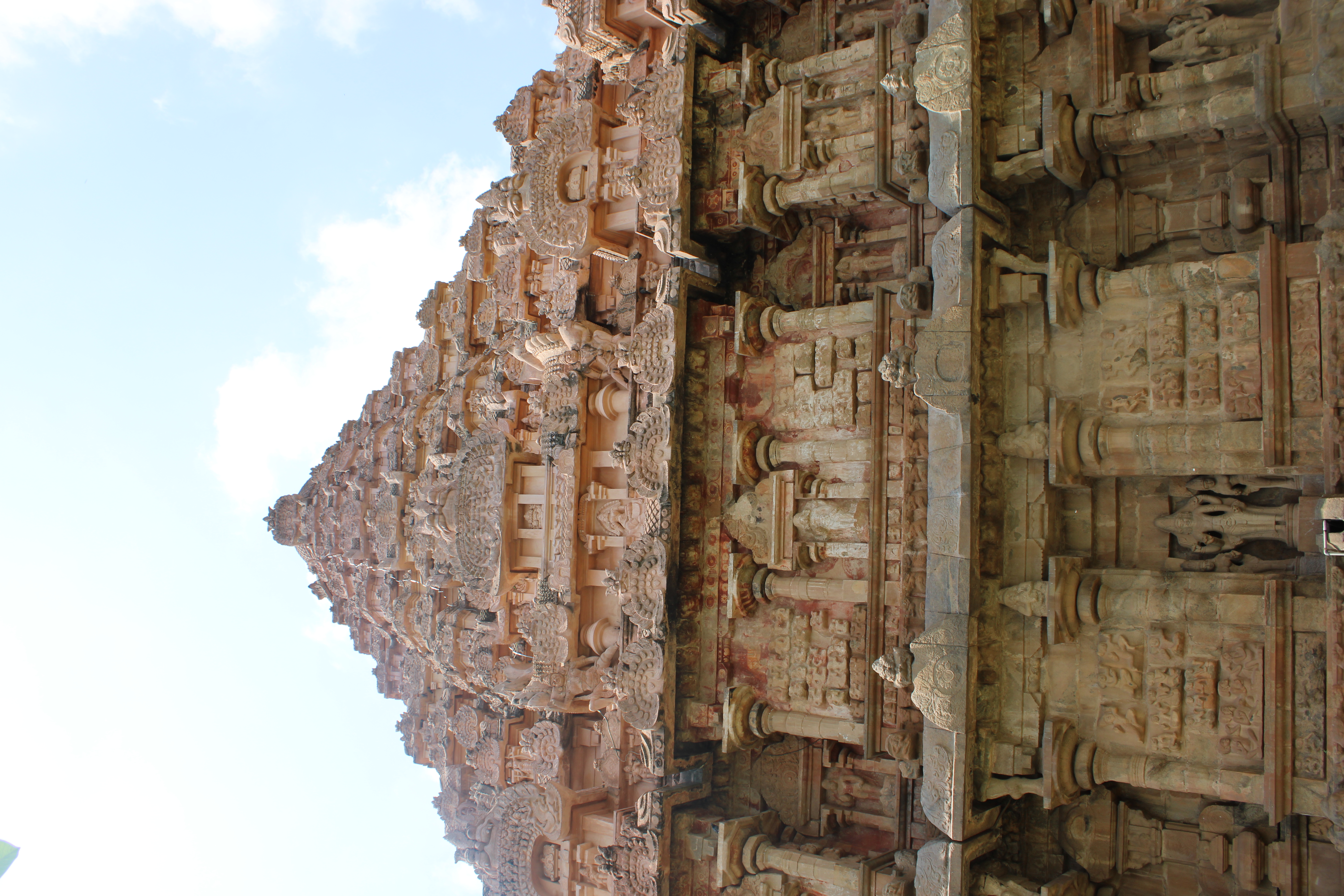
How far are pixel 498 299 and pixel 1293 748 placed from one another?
33.8ft

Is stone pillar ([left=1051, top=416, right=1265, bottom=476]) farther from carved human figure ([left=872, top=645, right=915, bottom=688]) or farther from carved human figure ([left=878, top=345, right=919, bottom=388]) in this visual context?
carved human figure ([left=872, top=645, right=915, bottom=688])

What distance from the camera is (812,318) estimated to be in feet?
31.4

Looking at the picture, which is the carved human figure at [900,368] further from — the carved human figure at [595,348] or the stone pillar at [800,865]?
the stone pillar at [800,865]

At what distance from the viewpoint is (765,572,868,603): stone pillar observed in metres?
9.10

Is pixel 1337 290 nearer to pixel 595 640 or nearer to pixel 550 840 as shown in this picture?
pixel 595 640

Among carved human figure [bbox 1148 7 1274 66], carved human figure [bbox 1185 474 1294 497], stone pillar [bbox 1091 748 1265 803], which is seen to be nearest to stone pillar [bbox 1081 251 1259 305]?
carved human figure [bbox 1185 474 1294 497]

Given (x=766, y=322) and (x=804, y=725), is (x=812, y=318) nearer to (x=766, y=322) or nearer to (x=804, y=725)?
(x=766, y=322)

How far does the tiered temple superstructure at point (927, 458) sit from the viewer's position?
7.29 m

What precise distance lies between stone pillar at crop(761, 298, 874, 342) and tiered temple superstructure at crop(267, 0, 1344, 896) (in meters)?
0.03

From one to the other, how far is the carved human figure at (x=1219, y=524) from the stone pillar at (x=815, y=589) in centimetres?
260

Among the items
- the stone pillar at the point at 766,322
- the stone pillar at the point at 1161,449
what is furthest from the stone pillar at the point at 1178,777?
the stone pillar at the point at 766,322

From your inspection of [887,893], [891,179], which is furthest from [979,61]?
[887,893]

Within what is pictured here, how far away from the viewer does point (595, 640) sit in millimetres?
11195

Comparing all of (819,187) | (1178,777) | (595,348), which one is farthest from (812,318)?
(1178,777)
